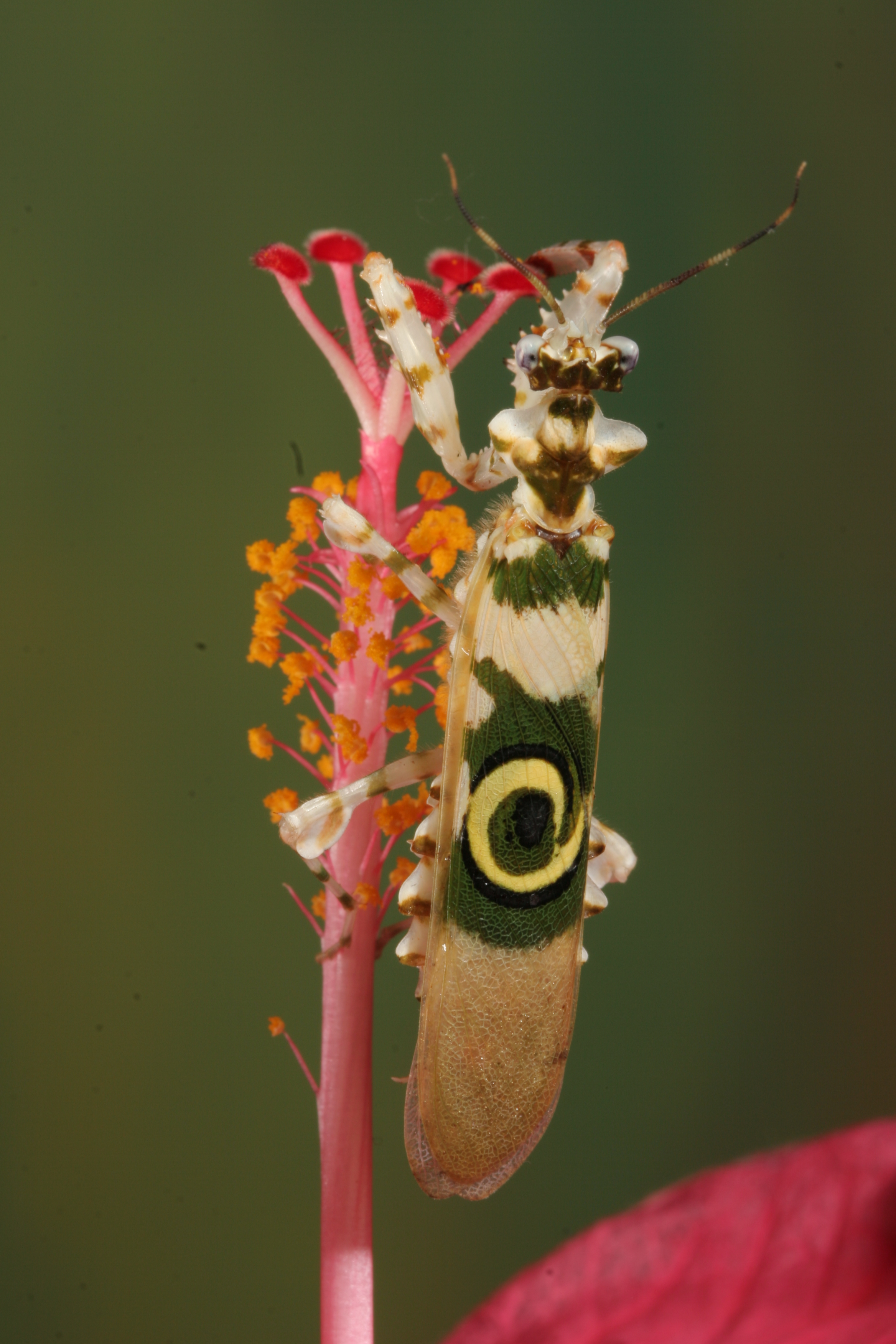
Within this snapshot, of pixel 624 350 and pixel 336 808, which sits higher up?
pixel 624 350

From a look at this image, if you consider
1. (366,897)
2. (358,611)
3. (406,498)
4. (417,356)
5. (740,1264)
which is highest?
(406,498)

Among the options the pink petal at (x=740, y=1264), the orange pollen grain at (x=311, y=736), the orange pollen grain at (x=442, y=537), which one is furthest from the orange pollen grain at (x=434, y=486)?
the pink petal at (x=740, y=1264)

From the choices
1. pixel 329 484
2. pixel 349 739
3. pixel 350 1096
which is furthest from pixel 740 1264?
pixel 329 484

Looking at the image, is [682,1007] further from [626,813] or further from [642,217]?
[642,217]

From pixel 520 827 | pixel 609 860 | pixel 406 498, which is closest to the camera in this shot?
pixel 520 827

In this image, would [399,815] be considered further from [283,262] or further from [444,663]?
[283,262]

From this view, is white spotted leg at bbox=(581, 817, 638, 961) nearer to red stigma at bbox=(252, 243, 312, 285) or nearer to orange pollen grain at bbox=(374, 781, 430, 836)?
orange pollen grain at bbox=(374, 781, 430, 836)

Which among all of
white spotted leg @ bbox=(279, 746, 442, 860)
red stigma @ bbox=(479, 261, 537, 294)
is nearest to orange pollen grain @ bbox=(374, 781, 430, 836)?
white spotted leg @ bbox=(279, 746, 442, 860)
